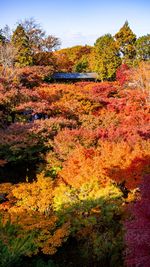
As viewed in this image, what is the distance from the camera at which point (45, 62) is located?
168 ft

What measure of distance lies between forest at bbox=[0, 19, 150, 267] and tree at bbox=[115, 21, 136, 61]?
523 inches

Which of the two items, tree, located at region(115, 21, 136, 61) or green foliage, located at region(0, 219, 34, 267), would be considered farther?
tree, located at region(115, 21, 136, 61)

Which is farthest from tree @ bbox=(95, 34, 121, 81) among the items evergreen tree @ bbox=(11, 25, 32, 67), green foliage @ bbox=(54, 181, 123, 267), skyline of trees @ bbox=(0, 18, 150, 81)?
green foliage @ bbox=(54, 181, 123, 267)

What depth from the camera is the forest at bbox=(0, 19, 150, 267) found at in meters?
16.5

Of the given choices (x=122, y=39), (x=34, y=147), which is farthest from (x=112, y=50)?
(x=34, y=147)

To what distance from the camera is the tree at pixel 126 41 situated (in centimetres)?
5348

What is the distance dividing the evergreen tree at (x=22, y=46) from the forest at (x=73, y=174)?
5.58m

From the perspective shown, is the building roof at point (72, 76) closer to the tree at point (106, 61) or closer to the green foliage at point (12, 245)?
the tree at point (106, 61)

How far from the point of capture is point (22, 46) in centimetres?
4806

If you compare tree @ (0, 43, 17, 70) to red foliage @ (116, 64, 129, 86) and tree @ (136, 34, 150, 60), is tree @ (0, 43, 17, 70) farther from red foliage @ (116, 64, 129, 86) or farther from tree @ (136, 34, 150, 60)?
tree @ (136, 34, 150, 60)

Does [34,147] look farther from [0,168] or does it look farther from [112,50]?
[112,50]

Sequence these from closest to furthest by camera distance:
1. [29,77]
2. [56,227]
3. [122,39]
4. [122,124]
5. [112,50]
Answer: [56,227], [122,124], [29,77], [112,50], [122,39]

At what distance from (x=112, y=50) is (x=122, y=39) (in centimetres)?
539

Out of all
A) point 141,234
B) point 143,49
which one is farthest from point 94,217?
point 143,49
